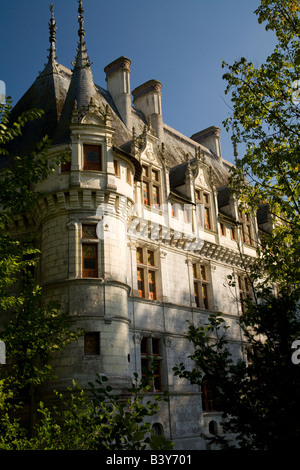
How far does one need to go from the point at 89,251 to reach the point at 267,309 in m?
11.1

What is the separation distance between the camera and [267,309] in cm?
700

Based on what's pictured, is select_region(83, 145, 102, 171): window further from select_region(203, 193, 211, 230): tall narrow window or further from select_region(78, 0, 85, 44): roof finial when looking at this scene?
select_region(203, 193, 211, 230): tall narrow window

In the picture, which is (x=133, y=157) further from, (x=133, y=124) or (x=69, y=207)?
(x=133, y=124)

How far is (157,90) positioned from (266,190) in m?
16.1

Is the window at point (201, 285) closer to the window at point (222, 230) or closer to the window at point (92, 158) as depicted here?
the window at point (222, 230)

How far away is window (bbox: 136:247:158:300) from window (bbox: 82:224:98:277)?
3312 mm

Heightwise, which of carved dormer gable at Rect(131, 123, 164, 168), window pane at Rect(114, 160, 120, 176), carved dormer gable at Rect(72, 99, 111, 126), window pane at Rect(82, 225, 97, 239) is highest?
carved dormer gable at Rect(131, 123, 164, 168)

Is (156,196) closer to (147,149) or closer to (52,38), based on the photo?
(147,149)

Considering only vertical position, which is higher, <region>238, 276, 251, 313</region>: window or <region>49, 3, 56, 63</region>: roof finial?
<region>49, 3, 56, 63</region>: roof finial

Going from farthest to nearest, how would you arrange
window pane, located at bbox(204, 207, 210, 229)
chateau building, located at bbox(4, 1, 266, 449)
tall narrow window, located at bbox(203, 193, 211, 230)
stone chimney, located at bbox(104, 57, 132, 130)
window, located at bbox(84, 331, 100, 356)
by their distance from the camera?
stone chimney, located at bbox(104, 57, 132, 130), tall narrow window, located at bbox(203, 193, 211, 230), window pane, located at bbox(204, 207, 210, 229), chateau building, located at bbox(4, 1, 266, 449), window, located at bbox(84, 331, 100, 356)

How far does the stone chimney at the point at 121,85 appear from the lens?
25.5 metres

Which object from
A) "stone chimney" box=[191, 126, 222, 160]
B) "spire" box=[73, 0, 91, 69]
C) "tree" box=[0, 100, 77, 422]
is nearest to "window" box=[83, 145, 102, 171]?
"spire" box=[73, 0, 91, 69]

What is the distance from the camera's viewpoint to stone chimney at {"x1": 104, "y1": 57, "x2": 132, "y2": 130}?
Answer: 25506 mm

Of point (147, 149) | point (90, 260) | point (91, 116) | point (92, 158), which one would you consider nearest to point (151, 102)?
point (147, 149)
